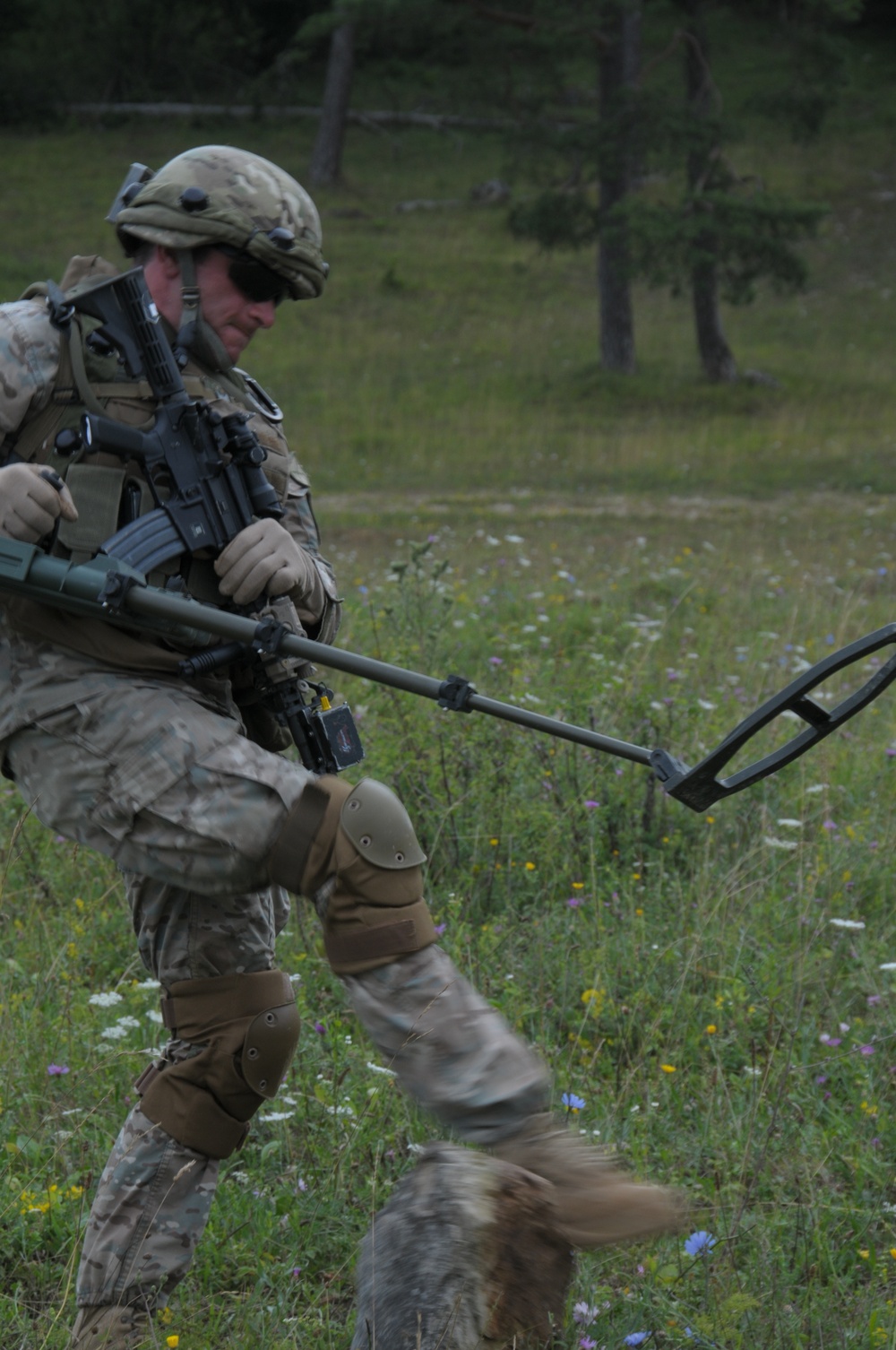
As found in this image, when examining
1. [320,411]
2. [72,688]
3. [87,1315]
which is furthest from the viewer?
[320,411]

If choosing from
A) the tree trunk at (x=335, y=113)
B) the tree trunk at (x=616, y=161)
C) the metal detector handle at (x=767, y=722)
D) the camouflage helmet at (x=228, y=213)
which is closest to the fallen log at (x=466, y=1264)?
the metal detector handle at (x=767, y=722)

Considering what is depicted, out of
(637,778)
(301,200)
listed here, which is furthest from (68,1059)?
(637,778)

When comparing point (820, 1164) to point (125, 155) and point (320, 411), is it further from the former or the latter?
point (125, 155)

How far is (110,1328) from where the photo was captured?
2.60 meters

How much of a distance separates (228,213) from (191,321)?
21 cm

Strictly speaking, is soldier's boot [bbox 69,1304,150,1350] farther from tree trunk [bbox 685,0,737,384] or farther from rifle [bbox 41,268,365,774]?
tree trunk [bbox 685,0,737,384]

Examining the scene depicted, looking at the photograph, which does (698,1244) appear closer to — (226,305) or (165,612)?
(165,612)

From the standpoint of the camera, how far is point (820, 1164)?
9.96 ft

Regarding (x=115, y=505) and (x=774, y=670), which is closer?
(x=115, y=505)

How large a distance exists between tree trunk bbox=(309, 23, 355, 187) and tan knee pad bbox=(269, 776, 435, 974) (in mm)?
31368

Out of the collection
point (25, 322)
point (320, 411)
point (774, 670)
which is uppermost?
point (25, 322)

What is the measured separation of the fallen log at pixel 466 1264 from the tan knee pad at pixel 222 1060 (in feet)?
1.35

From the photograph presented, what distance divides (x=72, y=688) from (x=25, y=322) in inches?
26.7

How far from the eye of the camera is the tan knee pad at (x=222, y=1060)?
2.65 meters
